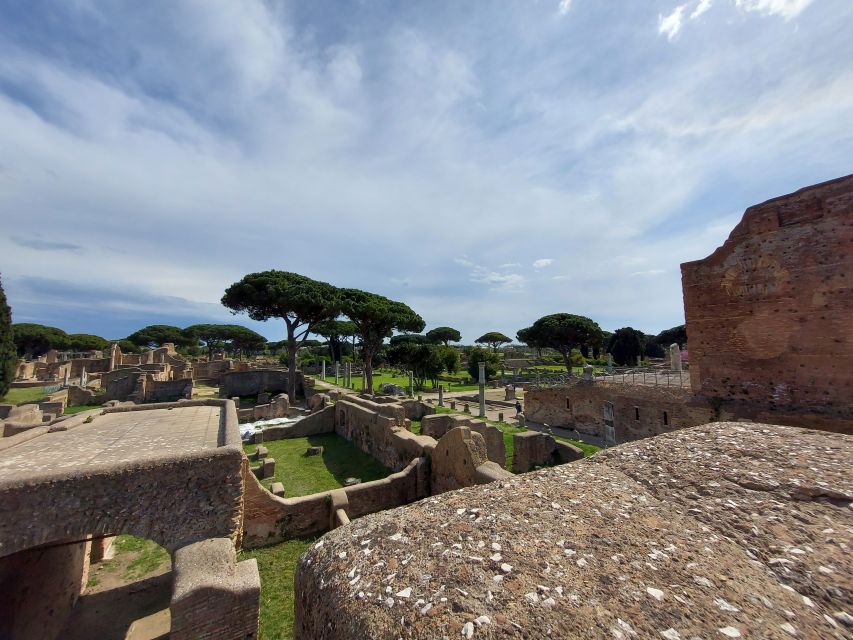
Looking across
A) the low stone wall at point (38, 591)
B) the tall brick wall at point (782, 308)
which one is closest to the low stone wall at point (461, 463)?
the low stone wall at point (38, 591)

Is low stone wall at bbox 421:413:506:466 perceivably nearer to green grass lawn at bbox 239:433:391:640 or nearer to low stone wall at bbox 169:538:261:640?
green grass lawn at bbox 239:433:391:640

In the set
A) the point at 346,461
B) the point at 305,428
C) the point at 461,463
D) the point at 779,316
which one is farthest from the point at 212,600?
the point at 305,428

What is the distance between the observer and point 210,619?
4352 mm

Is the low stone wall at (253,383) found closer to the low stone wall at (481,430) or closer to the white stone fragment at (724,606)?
the low stone wall at (481,430)

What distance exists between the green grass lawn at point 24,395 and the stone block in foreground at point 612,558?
33.8m

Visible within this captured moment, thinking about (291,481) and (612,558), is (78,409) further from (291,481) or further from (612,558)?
(612,558)

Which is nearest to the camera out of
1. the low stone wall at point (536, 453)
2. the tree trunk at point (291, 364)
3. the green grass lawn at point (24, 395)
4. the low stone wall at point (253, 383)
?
the low stone wall at point (536, 453)

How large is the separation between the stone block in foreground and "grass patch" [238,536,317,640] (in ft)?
10.8

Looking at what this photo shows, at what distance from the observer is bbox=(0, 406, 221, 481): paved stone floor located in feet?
18.1

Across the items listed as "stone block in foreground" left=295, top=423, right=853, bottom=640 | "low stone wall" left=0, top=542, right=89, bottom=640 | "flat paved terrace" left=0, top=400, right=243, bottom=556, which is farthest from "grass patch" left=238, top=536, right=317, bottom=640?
"stone block in foreground" left=295, top=423, right=853, bottom=640

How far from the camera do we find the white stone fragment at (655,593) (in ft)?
7.23

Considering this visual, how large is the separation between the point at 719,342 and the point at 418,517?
13186 mm

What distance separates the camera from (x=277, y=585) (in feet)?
21.9

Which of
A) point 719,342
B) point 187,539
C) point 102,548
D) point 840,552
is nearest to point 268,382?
point 102,548
